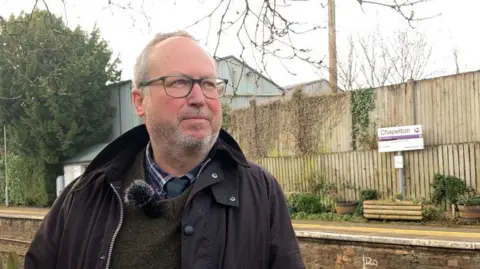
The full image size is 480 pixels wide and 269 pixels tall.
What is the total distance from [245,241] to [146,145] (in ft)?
2.30

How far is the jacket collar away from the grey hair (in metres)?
0.29

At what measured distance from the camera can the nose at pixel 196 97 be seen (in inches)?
74.0

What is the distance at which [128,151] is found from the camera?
2.17 m

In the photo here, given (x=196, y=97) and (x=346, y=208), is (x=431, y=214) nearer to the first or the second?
(x=346, y=208)

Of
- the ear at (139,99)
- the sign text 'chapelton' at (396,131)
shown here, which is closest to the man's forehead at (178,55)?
the ear at (139,99)

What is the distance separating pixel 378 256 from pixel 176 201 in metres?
6.56

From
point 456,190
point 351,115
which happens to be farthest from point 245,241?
point 351,115

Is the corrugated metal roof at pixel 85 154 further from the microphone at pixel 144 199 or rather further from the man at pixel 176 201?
the microphone at pixel 144 199

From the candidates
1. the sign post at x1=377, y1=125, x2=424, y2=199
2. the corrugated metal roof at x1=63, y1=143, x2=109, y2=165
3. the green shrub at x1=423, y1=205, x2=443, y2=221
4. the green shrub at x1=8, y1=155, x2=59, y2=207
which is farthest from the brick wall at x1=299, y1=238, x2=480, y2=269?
the green shrub at x1=8, y1=155, x2=59, y2=207

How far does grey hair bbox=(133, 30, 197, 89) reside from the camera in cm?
199

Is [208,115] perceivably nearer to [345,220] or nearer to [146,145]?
[146,145]

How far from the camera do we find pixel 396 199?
12922 millimetres

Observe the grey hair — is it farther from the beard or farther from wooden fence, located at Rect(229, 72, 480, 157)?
wooden fence, located at Rect(229, 72, 480, 157)

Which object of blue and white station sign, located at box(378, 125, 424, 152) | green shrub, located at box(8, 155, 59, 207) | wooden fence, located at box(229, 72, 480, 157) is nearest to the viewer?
wooden fence, located at box(229, 72, 480, 157)
